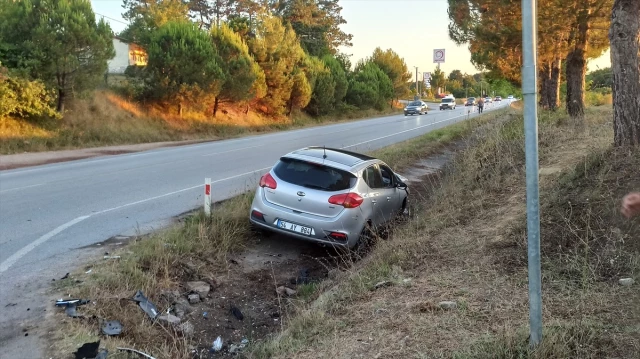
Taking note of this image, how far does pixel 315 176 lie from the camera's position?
292 inches

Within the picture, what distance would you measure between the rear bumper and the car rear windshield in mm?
394

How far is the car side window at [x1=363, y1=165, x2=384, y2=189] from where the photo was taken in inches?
308

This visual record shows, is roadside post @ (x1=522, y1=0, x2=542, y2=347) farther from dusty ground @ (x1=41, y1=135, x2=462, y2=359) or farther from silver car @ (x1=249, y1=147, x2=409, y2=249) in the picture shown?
silver car @ (x1=249, y1=147, x2=409, y2=249)

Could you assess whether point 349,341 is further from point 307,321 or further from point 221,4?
point 221,4

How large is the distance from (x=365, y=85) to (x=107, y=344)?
56017mm

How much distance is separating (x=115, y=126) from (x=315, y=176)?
2052cm

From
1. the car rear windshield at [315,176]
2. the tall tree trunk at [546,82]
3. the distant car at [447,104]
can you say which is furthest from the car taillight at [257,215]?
the distant car at [447,104]

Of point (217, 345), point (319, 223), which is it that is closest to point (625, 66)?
point (319, 223)

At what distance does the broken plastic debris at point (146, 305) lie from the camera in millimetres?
5073

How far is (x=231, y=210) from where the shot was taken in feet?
27.1

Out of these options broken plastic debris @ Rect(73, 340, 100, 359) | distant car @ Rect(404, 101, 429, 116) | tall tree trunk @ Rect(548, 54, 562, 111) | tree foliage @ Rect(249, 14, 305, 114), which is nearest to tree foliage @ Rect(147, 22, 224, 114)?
tree foliage @ Rect(249, 14, 305, 114)

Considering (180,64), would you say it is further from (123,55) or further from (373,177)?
(373,177)

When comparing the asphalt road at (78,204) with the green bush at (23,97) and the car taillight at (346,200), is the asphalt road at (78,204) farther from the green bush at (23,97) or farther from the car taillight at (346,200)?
the green bush at (23,97)

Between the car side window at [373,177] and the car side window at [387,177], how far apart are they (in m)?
0.17
